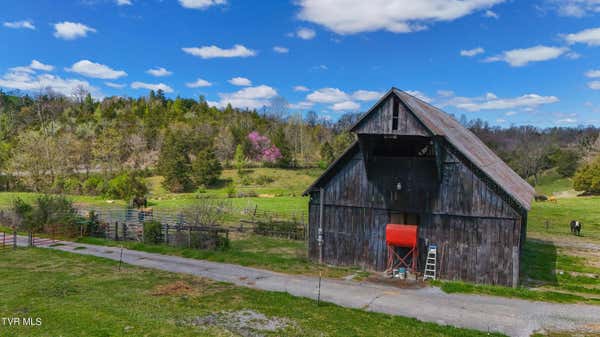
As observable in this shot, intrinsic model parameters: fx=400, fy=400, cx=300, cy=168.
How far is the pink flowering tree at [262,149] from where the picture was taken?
285 feet

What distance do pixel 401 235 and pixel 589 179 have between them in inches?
2339

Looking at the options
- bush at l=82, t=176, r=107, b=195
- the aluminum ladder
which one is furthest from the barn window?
bush at l=82, t=176, r=107, b=195

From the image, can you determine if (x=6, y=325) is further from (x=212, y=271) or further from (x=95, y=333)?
(x=212, y=271)

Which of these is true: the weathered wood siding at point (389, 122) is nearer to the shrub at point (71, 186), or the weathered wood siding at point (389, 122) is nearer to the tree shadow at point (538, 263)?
the tree shadow at point (538, 263)

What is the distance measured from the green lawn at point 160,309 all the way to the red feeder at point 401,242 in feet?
18.6

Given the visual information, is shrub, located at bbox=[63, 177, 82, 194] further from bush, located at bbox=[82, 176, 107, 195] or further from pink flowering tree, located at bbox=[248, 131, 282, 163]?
pink flowering tree, located at bbox=[248, 131, 282, 163]

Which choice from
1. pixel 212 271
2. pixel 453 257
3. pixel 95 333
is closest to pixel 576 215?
pixel 453 257

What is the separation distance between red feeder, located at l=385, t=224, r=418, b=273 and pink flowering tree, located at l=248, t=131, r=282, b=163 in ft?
224

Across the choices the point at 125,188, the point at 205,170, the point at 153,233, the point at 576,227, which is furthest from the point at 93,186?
the point at 576,227

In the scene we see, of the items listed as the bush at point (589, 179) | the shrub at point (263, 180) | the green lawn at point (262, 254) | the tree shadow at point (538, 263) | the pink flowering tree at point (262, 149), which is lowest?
the green lawn at point (262, 254)

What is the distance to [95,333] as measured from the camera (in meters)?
11.0

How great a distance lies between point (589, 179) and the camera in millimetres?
61938

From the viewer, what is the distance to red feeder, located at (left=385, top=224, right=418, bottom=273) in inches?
714

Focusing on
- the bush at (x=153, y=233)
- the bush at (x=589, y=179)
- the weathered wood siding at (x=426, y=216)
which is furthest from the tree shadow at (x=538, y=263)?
the bush at (x=589, y=179)
